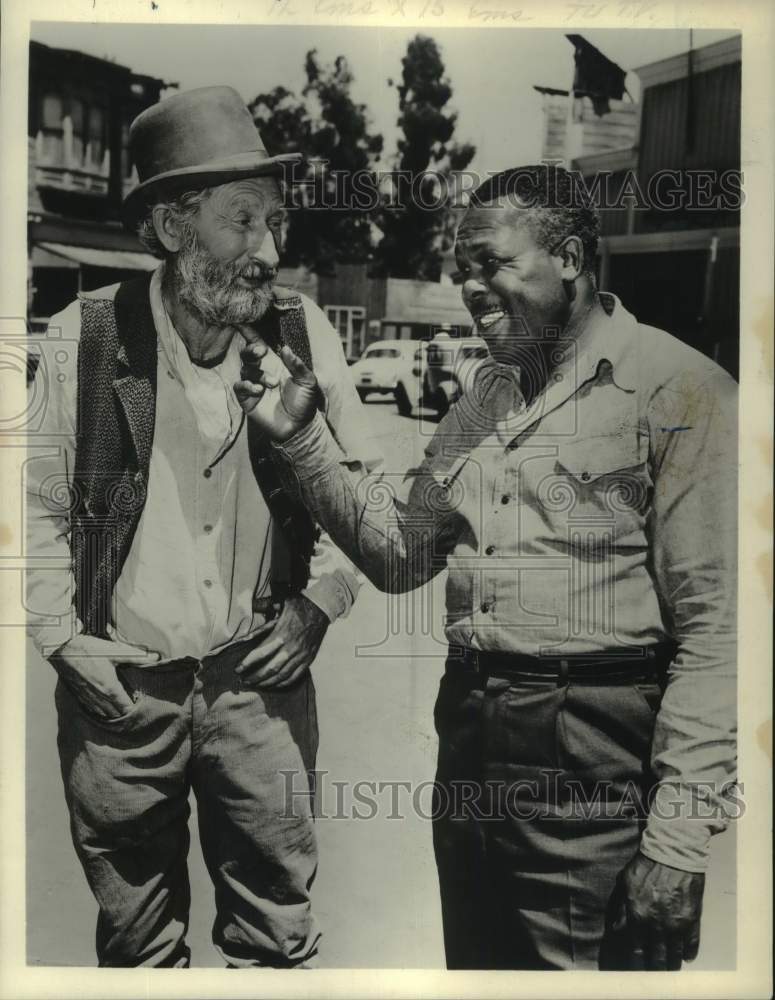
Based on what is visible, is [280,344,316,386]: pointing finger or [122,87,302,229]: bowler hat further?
[280,344,316,386]: pointing finger

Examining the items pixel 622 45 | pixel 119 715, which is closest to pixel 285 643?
pixel 119 715

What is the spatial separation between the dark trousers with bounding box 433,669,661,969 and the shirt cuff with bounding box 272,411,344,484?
0.92 m

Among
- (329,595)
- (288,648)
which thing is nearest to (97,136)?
(329,595)

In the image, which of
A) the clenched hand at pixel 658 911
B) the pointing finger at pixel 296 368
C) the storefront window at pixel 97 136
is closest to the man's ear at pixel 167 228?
the storefront window at pixel 97 136

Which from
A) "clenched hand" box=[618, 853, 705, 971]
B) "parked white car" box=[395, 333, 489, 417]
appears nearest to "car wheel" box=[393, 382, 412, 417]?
"parked white car" box=[395, 333, 489, 417]

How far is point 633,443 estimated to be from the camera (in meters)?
3.64

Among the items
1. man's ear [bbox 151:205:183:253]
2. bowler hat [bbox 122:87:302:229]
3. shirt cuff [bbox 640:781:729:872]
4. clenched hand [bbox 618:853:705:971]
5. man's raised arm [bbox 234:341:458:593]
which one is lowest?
clenched hand [bbox 618:853:705:971]

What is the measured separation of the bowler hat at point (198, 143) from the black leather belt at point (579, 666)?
6.44ft

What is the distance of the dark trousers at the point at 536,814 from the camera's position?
12.0ft

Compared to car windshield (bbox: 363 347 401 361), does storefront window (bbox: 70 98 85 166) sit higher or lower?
higher

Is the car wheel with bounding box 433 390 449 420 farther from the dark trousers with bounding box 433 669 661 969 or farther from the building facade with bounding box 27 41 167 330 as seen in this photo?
the building facade with bounding box 27 41 167 330

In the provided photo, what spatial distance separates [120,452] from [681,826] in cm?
252

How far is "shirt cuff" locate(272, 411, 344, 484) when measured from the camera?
3699 mm

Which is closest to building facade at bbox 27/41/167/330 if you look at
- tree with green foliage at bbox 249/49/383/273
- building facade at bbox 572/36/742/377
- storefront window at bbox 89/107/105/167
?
storefront window at bbox 89/107/105/167
